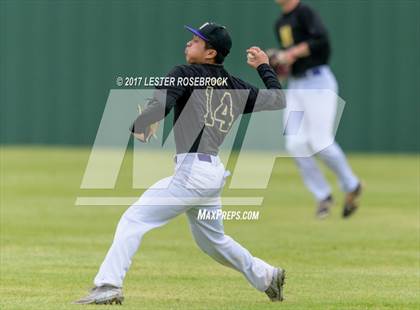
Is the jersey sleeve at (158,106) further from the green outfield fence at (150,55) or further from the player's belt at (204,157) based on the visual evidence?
the green outfield fence at (150,55)

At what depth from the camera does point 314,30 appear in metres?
13.9

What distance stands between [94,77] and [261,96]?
15663 mm

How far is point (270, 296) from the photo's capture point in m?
7.78

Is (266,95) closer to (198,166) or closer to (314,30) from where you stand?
(198,166)

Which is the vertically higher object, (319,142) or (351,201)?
(319,142)

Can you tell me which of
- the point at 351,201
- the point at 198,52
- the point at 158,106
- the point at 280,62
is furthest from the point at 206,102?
the point at 280,62

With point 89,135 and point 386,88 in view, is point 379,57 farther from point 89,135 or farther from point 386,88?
point 89,135

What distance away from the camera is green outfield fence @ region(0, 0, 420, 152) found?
22.5 m

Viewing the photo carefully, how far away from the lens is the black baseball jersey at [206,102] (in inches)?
281

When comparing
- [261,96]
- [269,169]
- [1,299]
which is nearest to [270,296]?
[261,96]

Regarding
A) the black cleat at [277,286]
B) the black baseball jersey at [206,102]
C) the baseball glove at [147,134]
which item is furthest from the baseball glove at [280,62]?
the baseball glove at [147,134]

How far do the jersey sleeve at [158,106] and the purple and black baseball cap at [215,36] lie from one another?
0.59 m

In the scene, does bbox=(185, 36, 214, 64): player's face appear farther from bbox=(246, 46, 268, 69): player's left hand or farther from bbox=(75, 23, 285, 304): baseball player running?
bbox=(246, 46, 268, 69): player's left hand

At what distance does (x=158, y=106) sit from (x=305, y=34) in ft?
24.6
